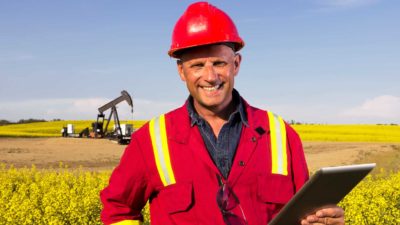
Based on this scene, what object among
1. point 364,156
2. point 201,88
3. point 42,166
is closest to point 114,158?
point 42,166

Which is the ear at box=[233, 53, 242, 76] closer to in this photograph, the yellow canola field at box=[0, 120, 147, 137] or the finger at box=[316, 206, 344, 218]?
the finger at box=[316, 206, 344, 218]

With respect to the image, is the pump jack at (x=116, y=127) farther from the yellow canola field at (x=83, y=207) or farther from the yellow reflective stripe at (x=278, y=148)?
the yellow reflective stripe at (x=278, y=148)

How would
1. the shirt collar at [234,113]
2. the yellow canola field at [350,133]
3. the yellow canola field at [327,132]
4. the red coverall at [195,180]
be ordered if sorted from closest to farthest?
the red coverall at [195,180]
the shirt collar at [234,113]
the yellow canola field at [350,133]
the yellow canola field at [327,132]

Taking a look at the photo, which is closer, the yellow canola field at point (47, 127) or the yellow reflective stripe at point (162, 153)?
the yellow reflective stripe at point (162, 153)

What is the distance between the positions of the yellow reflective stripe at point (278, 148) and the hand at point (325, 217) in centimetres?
32

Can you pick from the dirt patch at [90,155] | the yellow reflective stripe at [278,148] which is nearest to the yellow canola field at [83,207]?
the yellow reflective stripe at [278,148]

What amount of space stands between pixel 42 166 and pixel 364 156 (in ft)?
40.3

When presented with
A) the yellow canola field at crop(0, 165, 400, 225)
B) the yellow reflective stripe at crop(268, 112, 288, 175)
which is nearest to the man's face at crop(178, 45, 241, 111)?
the yellow reflective stripe at crop(268, 112, 288, 175)

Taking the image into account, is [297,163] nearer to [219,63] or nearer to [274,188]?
[274,188]

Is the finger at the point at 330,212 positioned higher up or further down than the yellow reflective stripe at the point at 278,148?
further down

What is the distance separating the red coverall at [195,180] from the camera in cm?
259

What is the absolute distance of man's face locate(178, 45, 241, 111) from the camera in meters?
2.65

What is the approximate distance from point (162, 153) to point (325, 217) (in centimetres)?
74

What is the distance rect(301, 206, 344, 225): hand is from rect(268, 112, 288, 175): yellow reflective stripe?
0.32m
